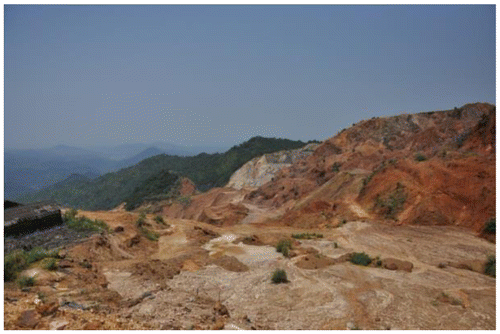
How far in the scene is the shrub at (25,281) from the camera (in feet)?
30.4

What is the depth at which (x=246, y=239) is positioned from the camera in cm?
1841

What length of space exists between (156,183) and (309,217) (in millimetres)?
54755

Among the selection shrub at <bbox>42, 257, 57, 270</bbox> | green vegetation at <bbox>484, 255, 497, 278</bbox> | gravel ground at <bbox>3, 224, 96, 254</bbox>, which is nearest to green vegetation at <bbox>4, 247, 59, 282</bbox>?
shrub at <bbox>42, 257, 57, 270</bbox>

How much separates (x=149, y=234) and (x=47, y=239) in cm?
613

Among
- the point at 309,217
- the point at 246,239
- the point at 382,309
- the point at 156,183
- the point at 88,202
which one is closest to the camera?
the point at 382,309

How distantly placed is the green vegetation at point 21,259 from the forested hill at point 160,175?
67445 millimetres

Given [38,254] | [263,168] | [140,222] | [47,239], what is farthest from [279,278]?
[263,168]

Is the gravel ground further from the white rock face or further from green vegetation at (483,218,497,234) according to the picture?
the white rock face

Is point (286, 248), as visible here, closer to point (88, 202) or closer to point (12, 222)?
point (12, 222)

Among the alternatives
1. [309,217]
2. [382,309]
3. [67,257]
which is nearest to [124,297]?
→ [67,257]

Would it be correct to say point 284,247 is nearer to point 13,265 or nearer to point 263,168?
point 13,265

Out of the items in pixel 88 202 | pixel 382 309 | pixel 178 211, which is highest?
pixel 382 309

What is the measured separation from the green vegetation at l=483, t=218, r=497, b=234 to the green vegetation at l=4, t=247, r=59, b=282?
2060 centimetres

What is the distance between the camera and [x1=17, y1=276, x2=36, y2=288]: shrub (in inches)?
365
